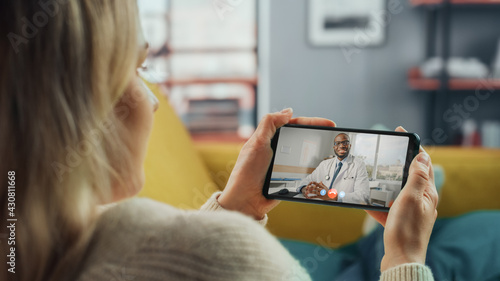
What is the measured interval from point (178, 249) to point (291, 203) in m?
0.24

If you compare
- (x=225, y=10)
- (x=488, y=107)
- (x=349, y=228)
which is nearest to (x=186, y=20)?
(x=225, y=10)

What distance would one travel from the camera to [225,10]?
2266 mm

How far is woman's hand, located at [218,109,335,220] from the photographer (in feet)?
1.22

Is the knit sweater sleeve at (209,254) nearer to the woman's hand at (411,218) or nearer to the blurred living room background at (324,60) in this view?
the woman's hand at (411,218)

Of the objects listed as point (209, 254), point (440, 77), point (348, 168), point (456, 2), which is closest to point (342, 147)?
point (348, 168)

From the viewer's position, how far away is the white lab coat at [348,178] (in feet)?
1.12

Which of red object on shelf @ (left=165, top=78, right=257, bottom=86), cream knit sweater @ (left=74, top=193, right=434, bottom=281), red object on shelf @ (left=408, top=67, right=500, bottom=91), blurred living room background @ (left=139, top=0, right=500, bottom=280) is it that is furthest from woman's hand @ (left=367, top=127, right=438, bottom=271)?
red object on shelf @ (left=165, top=78, right=257, bottom=86)

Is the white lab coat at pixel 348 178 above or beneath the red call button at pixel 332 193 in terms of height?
above

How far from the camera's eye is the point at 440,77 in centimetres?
200

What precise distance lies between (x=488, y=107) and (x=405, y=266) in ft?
6.81

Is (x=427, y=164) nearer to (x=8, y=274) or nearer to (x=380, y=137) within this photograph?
(x=380, y=137)

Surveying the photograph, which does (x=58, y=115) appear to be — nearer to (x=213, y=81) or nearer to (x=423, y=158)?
(x=423, y=158)

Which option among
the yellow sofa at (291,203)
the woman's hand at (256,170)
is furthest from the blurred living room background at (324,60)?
the woman's hand at (256,170)

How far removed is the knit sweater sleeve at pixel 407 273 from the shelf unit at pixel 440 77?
5.97 ft
